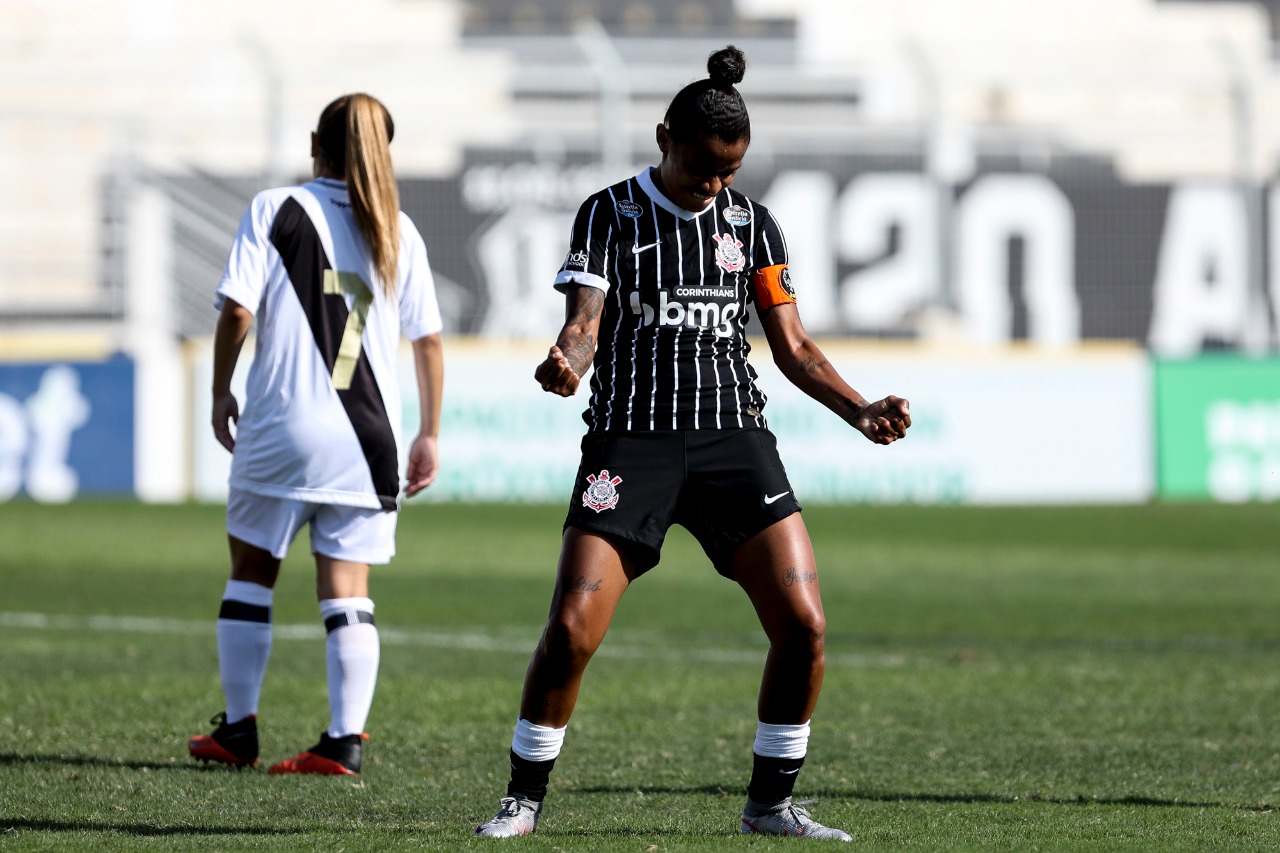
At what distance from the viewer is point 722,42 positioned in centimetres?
2247

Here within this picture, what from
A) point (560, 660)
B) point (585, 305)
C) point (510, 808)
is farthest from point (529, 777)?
point (585, 305)

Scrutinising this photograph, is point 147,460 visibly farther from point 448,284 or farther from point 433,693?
point 433,693

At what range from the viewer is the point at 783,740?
4383 mm

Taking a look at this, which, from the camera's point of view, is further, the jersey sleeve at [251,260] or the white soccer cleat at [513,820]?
the jersey sleeve at [251,260]

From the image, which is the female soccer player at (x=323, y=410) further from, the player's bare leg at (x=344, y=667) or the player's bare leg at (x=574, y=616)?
the player's bare leg at (x=574, y=616)

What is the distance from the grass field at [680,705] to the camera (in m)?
4.61

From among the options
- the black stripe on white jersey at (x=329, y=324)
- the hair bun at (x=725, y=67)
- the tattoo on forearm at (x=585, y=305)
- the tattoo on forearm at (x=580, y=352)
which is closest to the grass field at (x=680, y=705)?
the black stripe on white jersey at (x=329, y=324)

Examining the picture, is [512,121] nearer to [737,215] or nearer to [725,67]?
[737,215]

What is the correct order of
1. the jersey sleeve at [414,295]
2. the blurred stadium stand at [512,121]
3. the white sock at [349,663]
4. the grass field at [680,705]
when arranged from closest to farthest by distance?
the grass field at [680,705]
the white sock at [349,663]
the jersey sleeve at [414,295]
the blurred stadium stand at [512,121]

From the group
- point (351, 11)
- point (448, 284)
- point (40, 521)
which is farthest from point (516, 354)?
point (351, 11)

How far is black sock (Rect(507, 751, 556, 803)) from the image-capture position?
171 inches

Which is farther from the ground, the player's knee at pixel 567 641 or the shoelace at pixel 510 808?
the player's knee at pixel 567 641

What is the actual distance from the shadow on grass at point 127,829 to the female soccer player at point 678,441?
0.57 m

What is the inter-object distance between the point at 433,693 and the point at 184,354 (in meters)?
11.4
